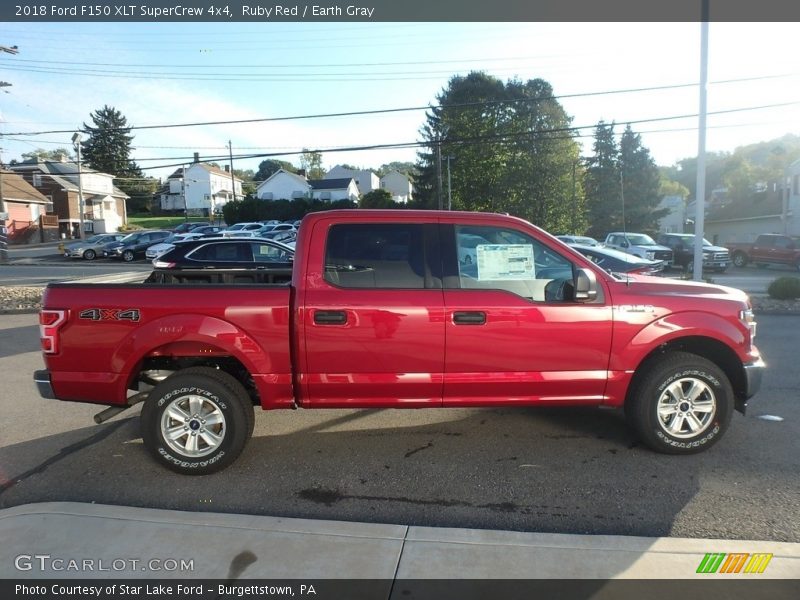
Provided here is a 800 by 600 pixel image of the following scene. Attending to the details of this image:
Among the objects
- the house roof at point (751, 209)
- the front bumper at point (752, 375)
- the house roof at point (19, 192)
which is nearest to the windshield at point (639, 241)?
the house roof at point (751, 209)

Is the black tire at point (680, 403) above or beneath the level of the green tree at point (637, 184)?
beneath

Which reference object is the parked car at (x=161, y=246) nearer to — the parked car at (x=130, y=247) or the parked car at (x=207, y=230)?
the parked car at (x=130, y=247)

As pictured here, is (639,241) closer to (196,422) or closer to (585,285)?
(585,285)

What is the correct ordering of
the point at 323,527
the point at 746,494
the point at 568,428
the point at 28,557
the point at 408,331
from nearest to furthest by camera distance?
the point at 28,557
the point at 323,527
the point at 746,494
the point at 408,331
the point at 568,428

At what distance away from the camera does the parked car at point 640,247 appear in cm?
2422

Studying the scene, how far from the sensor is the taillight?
158 inches

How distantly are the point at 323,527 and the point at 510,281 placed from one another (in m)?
2.25

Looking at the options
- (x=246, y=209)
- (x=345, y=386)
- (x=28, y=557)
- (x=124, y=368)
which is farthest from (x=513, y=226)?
(x=246, y=209)

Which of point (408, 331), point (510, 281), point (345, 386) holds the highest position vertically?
point (510, 281)

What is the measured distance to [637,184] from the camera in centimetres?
5444

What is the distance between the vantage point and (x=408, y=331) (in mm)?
4031

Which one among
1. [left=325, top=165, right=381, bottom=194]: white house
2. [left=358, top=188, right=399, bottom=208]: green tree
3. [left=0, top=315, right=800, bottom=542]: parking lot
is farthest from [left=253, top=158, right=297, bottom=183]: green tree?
[left=0, top=315, right=800, bottom=542]: parking lot

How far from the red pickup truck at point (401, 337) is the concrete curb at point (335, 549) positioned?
0.88 metres

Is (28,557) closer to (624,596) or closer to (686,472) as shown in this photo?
(624,596)
